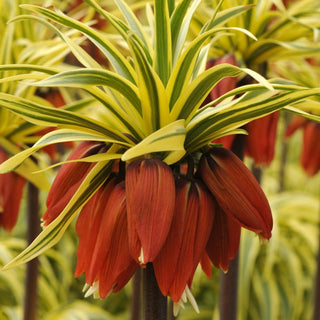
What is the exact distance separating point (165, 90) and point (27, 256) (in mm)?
231

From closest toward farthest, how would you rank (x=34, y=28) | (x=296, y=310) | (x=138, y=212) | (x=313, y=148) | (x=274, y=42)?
1. (x=138, y=212)
2. (x=274, y=42)
3. (x=34, y=28)
4. (x=313, y=148)
5. (x=296, y=310)

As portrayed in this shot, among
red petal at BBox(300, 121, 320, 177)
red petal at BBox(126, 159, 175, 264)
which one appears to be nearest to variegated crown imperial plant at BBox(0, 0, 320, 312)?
red petal at BBox(126, 159, 175, 264)

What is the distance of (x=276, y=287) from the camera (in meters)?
2.13

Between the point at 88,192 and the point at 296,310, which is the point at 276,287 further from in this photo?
the point at 88,192

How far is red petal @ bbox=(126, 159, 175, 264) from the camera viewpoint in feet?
1.99

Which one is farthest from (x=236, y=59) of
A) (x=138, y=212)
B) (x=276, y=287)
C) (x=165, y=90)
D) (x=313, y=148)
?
(x=276, y=287)

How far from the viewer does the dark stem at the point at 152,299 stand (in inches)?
26.3

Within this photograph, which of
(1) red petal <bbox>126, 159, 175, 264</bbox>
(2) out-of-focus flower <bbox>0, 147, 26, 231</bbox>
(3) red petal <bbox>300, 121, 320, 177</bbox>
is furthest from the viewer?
(3) red petal <bbox>300, 121, 320, 177</bbox>

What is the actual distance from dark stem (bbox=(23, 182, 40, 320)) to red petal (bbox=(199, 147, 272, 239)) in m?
0.59

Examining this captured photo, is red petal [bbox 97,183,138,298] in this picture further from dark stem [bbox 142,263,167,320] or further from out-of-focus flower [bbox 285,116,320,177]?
out-of-focus flower [bbox 285,116,320,177]

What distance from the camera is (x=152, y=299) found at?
669mm

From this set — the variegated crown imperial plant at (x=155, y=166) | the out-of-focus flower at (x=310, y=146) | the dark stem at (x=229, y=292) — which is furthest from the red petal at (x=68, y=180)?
the out-of-focus flower at (x=310, y=146)

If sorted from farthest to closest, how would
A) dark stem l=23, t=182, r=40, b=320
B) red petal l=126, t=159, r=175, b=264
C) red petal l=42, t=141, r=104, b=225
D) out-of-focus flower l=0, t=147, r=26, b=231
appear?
dark stem l=23, t=182, r=40, b=320 → out-of-focus flower l=0, t=147, r=26, b=231 → red petal l=42, t=141, r=104, b=225 → red petal l=126, t=159, r=175, b=264

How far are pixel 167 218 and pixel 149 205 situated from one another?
0.02 m
